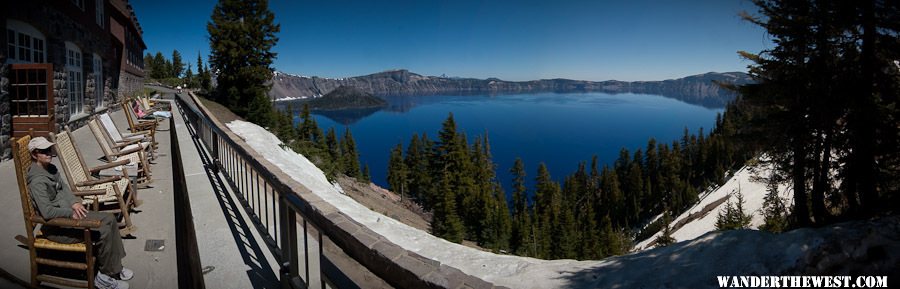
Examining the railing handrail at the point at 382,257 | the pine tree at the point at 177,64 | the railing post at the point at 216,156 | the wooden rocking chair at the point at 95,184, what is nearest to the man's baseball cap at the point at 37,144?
the wooden rocking chair at the point at 95,184

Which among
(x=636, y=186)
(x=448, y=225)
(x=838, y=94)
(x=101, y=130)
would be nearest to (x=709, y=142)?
Answer: (x=636, y=186)

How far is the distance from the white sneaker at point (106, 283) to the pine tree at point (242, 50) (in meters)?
25.6

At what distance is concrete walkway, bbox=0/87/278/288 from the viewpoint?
3.70m

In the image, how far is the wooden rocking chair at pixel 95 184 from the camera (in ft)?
14.9

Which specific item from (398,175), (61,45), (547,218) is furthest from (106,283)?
(398,175)

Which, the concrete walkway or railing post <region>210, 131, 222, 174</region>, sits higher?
railing post <region>210, 131, 222, 174</region>

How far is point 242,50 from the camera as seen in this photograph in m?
26.5

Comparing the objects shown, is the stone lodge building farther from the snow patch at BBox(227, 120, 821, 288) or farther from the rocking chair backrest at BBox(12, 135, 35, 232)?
the snow patch at BBox(227, 120, 821, 288)

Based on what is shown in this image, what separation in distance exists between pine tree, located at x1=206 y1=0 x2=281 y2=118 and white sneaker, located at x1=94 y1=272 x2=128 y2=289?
84.1ft

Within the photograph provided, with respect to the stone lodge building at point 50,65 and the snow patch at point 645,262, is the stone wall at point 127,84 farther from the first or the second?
the snow patch at point 645,262

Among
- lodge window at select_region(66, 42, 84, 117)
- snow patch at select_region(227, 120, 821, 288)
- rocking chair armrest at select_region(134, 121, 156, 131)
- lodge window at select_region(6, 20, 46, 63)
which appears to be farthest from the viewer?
lodge window at select_region(66, 42, 84, 117)

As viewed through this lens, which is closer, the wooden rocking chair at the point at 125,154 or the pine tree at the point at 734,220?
the wooden rocking chair at the point at 125,154

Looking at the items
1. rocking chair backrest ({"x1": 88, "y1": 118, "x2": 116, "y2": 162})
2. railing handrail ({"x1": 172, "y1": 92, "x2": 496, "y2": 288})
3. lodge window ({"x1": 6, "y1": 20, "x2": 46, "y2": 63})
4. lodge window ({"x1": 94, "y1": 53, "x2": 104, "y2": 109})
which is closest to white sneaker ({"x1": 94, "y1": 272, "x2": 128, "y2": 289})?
railing handrail ({"x1": 172, "y1": 92, "x2": 496, "y2": 288})

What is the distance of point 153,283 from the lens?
11.9 feet
